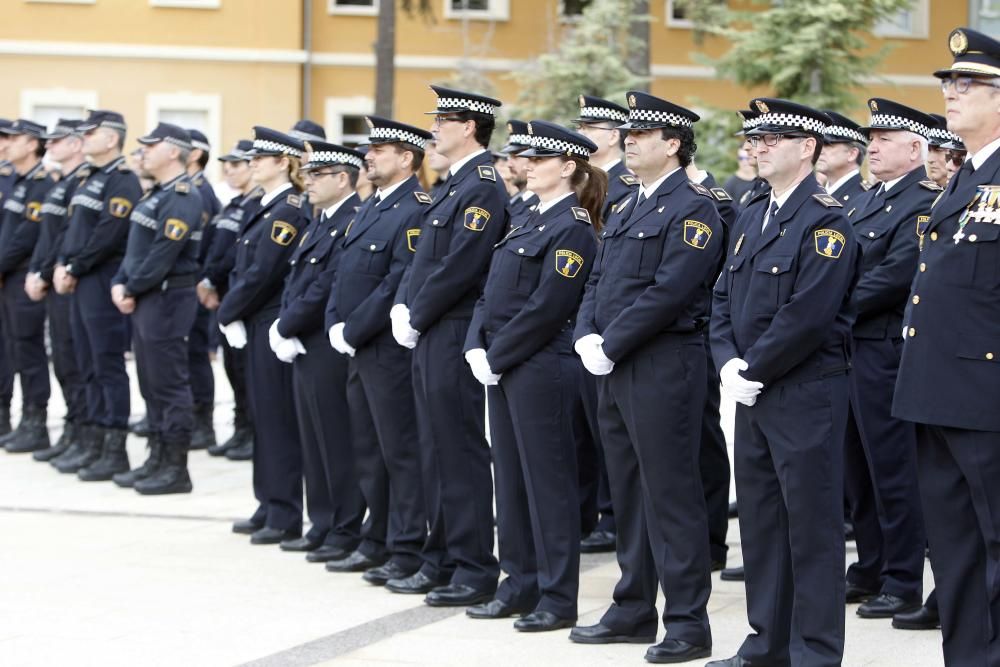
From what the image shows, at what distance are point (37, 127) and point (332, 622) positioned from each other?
23.2 feet

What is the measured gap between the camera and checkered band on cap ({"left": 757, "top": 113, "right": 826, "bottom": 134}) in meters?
6.12

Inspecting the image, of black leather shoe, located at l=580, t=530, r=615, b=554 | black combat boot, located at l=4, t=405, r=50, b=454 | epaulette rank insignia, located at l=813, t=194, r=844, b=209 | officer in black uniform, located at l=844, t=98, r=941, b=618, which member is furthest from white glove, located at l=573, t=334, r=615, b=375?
black combat boot, located at l=4, t=405, r=50, b=454

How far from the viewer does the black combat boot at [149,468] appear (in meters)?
11.1

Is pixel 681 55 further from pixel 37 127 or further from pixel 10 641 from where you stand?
pixel 10 641

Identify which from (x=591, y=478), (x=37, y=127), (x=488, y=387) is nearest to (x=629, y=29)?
(x=37, y=127)

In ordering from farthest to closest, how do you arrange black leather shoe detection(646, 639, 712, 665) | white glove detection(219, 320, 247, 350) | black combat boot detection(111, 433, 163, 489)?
black combat boot detection(111, 433, 163, 489), white glove detection(219, 320, 247, 350), black leather shoe detection(646, 639, 712, 665)

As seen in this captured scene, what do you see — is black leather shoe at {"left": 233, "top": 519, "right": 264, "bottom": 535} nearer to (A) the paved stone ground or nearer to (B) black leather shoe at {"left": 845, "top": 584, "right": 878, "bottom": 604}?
(A) the paved stone ground

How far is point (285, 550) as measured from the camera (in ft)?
30.0

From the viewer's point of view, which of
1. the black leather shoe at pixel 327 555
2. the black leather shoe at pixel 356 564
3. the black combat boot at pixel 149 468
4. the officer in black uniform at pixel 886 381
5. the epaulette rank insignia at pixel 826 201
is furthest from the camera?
the black combat boot at pixel 149 468

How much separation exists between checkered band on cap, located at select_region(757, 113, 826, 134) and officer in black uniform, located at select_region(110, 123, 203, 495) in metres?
5.52

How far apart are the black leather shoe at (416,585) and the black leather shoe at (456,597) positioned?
0.90 ft

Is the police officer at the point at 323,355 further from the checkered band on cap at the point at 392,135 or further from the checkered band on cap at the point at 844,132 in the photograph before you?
the checkered band on cap at the point at 844,132

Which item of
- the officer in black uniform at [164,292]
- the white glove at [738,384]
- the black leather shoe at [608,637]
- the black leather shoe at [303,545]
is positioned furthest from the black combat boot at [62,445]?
the white glove at [738,384]

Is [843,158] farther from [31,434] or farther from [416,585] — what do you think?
[31,434]
